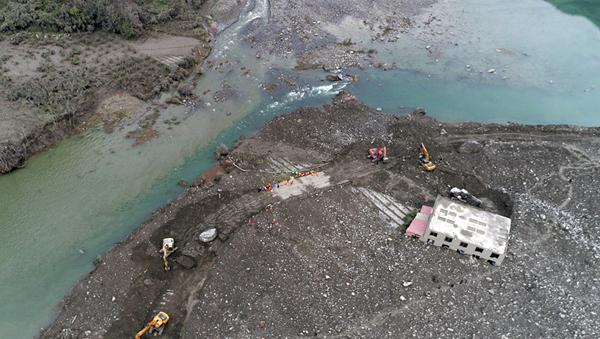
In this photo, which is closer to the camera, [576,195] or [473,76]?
[576,195]

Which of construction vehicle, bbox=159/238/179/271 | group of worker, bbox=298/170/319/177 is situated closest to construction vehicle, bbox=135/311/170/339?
construction vehicle, bbox=159/238/179/271

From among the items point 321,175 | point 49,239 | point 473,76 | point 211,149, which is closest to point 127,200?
point 49,239

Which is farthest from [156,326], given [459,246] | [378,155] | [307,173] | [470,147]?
[470,147]

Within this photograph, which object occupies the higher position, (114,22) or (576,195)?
(114,22)

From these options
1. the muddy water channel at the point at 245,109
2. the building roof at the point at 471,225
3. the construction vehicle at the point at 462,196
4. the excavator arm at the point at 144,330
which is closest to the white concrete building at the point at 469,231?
the building roof at the point at 471,225

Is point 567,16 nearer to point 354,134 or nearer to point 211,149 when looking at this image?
point 354,134

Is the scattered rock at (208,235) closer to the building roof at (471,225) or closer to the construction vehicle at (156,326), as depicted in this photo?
the construction vehicle at (156,326)

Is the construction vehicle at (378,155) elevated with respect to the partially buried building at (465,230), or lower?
elevated
